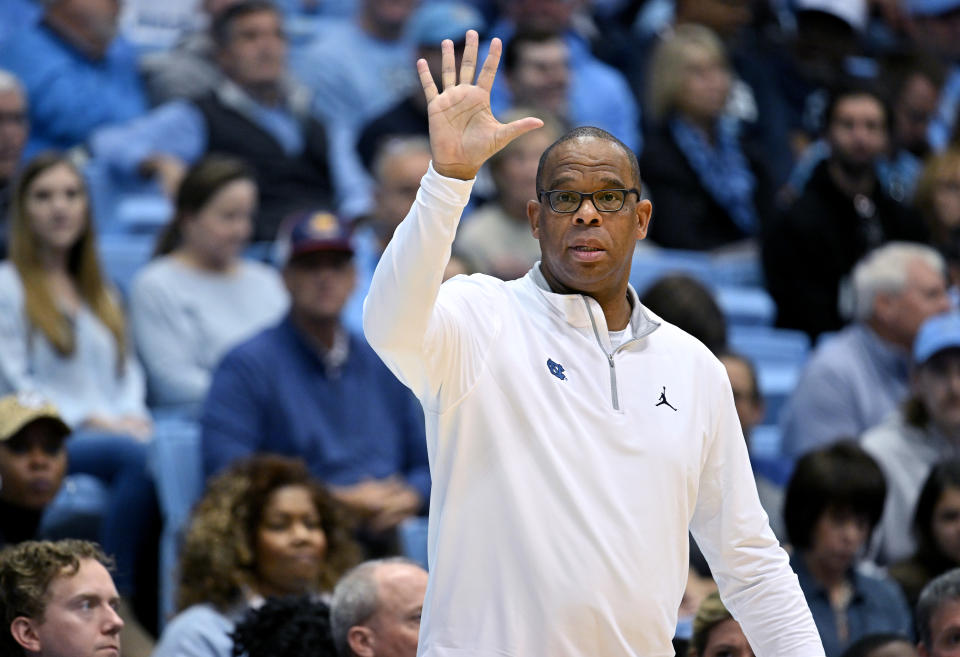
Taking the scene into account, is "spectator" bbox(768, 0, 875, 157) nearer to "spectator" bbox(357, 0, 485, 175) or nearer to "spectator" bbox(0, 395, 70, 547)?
"spectator" bbox(357, 0, 485, 175)

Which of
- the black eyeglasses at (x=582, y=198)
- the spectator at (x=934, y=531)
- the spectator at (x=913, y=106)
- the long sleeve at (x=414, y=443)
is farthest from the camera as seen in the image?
the spectator at (x=913, y=106)

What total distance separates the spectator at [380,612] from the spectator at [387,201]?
2489 mm

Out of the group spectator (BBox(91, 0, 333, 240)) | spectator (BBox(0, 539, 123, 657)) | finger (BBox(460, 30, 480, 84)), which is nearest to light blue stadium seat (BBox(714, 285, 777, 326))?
spectator (BBox(91, 0, 333, 240))

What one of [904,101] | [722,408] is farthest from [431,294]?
[904,101]

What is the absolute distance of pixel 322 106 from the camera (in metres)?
8.88

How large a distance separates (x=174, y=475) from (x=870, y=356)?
9.49 feet

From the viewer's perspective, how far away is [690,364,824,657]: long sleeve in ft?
10.6

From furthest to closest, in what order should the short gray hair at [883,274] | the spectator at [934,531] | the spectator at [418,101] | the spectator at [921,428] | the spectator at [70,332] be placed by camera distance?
the spectator at [418,101] → the short gray hair at [883,274] → the spectator at [921,428] → the spectator at [70,332] → the spectator at [934,531]

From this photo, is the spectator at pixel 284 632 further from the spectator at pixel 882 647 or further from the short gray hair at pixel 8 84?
the short gray hair at pixel 8 84

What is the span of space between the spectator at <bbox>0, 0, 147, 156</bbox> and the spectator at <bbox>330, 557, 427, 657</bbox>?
13.3 ft

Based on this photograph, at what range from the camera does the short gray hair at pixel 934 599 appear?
4.27 meters

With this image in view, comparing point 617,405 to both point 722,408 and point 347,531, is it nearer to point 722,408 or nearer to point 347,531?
point 722,408

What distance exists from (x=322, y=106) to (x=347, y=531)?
4.15 metres

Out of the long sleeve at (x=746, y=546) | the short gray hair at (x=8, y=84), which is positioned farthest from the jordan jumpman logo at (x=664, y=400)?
the short gray hair at (x=8, y=84)
